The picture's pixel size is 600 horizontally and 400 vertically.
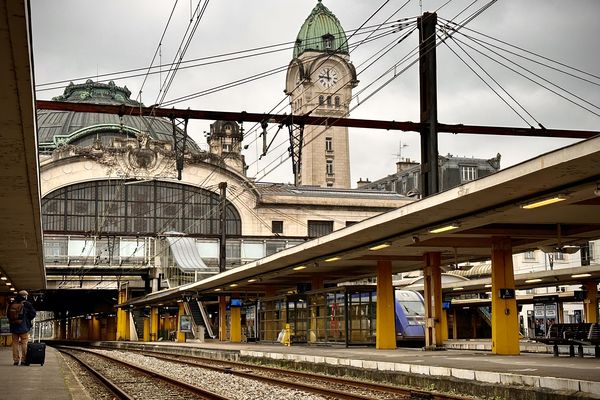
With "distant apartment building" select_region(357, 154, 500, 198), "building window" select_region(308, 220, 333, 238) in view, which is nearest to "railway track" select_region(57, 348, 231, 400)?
"building window" select_region(308, 220, 333, 238)

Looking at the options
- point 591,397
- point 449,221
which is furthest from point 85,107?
point 591,397

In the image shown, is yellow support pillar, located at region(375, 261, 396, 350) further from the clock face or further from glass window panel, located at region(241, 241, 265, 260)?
the clock face

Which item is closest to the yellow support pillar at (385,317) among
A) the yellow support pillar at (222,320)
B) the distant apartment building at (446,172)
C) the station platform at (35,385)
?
the station platform at (35,385)

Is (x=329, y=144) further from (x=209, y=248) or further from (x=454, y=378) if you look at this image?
(x=454, y=378)

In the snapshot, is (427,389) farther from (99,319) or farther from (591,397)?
(99,319)

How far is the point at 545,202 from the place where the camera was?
16234mm

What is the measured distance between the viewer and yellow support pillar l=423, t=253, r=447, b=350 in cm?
2666

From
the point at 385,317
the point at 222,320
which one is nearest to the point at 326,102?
the point at 222,320

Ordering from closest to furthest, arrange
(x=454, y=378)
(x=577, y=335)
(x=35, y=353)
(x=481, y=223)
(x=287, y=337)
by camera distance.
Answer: (x=454, y=378), (x=481, y=223), (x=577, y=335), (x=35, y=353), (x=287, y=337)

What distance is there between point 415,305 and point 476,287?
3.15m

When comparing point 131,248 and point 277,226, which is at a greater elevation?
point 277,226

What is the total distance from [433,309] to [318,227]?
57784 mm

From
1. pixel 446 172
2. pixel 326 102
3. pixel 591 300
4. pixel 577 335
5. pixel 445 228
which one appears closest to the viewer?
pixel 445 228

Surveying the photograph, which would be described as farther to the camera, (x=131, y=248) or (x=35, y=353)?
(x=131, y=248)
